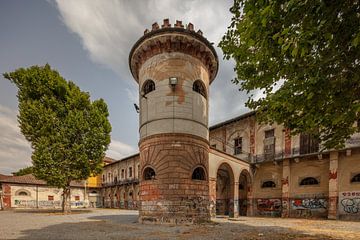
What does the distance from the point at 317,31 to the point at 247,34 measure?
4.78 ft

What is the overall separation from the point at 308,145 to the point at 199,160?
12200 millimetres

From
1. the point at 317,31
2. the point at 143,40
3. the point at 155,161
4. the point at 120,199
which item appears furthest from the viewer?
the point at 120,199

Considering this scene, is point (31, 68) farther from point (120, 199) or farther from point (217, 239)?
point (120, 199)

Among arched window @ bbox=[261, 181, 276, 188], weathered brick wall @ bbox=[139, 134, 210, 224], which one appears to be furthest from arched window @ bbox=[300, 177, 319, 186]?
weathered brick wall @ bbox=[139, 134, 210, 224]

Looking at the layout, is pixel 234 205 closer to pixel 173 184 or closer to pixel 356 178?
pixel 356 178

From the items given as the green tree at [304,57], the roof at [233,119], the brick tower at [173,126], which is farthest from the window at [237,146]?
the green tree at [304,57]

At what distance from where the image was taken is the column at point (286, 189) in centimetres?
1852

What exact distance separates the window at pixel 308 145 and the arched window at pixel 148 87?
14515mm

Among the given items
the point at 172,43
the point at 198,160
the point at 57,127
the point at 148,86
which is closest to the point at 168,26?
the point at 172,43

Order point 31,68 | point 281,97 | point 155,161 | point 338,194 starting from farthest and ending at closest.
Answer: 1. point 31,68
2. point 338,194
3. point 155,161
4. point 281,97

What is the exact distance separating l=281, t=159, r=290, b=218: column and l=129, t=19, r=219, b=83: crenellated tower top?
13051 millimetres

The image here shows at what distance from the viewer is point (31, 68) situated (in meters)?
19.0

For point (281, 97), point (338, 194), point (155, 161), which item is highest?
point (281, 97)

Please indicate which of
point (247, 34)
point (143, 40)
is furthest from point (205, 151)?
point (247, 34)
